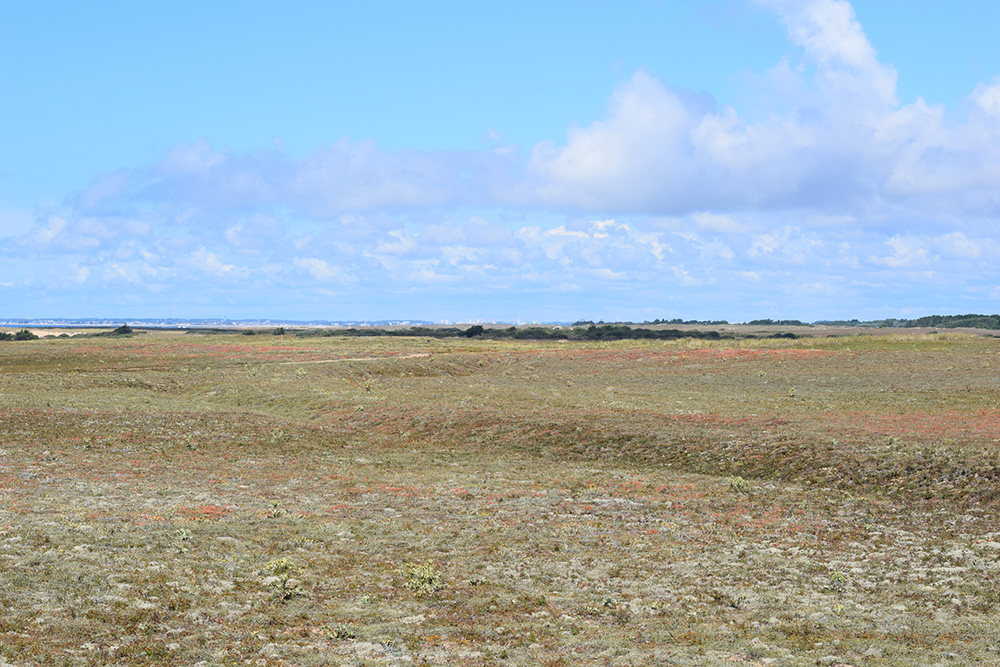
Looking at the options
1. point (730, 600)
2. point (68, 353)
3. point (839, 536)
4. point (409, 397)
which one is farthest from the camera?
point (68, 353)

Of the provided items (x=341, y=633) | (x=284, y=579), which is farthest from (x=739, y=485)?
(x=341, y=633)

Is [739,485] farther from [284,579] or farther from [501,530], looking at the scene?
[284,579]

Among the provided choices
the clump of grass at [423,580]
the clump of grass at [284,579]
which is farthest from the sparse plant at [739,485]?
the clump of grass at [284,579]

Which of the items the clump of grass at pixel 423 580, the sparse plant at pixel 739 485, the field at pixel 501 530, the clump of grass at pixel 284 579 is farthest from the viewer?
the sparse plant at pixel 739 485

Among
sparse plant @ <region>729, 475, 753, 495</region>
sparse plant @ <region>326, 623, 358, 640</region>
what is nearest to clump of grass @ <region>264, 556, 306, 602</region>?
sparse plant @ <region>326, 623, 358, 640</region>

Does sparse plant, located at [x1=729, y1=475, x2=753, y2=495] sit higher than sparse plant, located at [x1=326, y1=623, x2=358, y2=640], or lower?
lower

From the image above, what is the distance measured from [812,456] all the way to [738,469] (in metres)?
3.29

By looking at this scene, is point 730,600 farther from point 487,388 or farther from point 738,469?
point 487,388

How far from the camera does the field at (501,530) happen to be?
48.8 feet

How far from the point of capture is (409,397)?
5959 centimetres

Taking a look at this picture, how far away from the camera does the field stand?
1488 cm

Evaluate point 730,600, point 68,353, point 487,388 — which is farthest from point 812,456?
point 68,353

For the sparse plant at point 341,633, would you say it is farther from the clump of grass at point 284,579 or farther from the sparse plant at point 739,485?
the sparse plant at point 739,485

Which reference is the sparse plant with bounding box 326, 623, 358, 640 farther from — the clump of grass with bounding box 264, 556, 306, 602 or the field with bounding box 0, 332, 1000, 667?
the clump of grass with bounding box 264, 556, 306, 602
